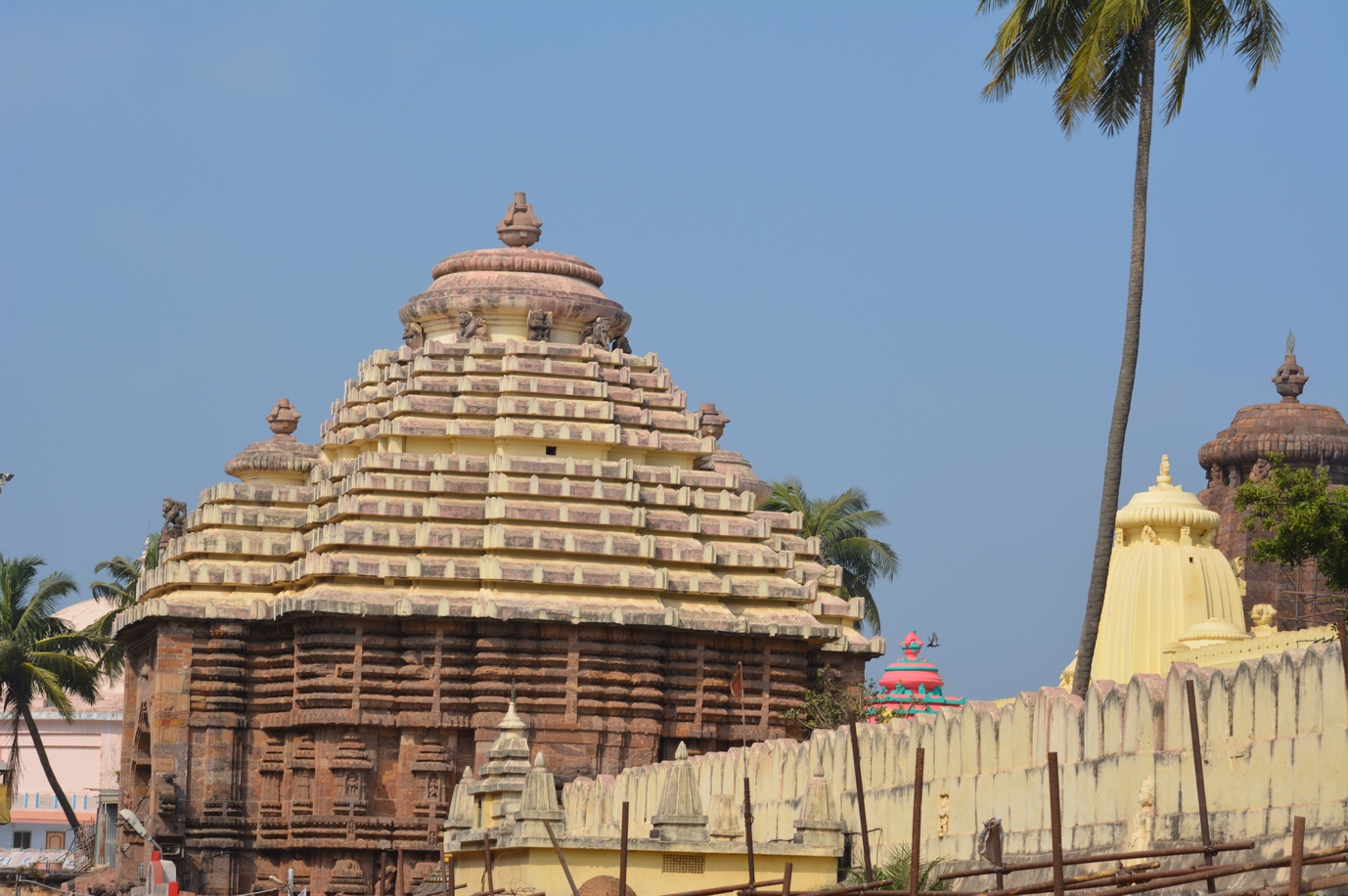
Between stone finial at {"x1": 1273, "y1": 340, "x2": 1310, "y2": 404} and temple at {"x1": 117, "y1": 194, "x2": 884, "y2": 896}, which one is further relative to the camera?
stone finial at {"x1": 1273, "y1": 340, "x2": 1310, "y2": 404}

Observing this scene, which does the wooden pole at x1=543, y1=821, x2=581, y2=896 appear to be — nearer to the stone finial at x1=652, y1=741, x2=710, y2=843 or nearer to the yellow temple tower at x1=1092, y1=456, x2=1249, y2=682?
the stone finial at x1=652, y1=741, x2=710, y2=843

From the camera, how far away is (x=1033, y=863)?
73.6ft

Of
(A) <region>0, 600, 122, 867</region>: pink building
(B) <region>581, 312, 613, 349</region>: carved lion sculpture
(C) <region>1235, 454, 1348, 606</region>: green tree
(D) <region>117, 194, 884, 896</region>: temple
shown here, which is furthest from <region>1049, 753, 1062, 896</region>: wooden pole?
(A) <region>0, 600, 122, 867</region>: pink building

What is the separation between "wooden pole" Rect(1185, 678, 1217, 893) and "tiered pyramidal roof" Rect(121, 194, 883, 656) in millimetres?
23315

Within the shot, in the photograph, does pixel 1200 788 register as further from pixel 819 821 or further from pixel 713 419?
pixel 713 419

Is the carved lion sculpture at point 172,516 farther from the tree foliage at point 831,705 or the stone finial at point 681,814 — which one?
the stone finial at point 681,814

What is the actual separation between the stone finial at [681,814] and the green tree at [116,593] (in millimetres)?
37043

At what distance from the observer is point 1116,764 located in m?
22.7

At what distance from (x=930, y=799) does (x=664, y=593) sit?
18.1 metres

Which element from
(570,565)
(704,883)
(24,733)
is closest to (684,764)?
(704,883)

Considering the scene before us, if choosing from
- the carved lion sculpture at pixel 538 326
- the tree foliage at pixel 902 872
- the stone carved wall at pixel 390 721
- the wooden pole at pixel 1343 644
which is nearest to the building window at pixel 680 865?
the tree foliage at pixel 902 872

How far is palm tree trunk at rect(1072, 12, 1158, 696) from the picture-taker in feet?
102

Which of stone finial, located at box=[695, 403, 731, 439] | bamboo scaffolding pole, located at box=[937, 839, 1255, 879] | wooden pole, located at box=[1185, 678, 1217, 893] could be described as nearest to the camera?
wooden pole, located at box=[1185, 678, 1217, 893]

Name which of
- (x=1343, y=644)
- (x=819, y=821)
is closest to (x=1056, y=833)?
(x=1343, y=644)
